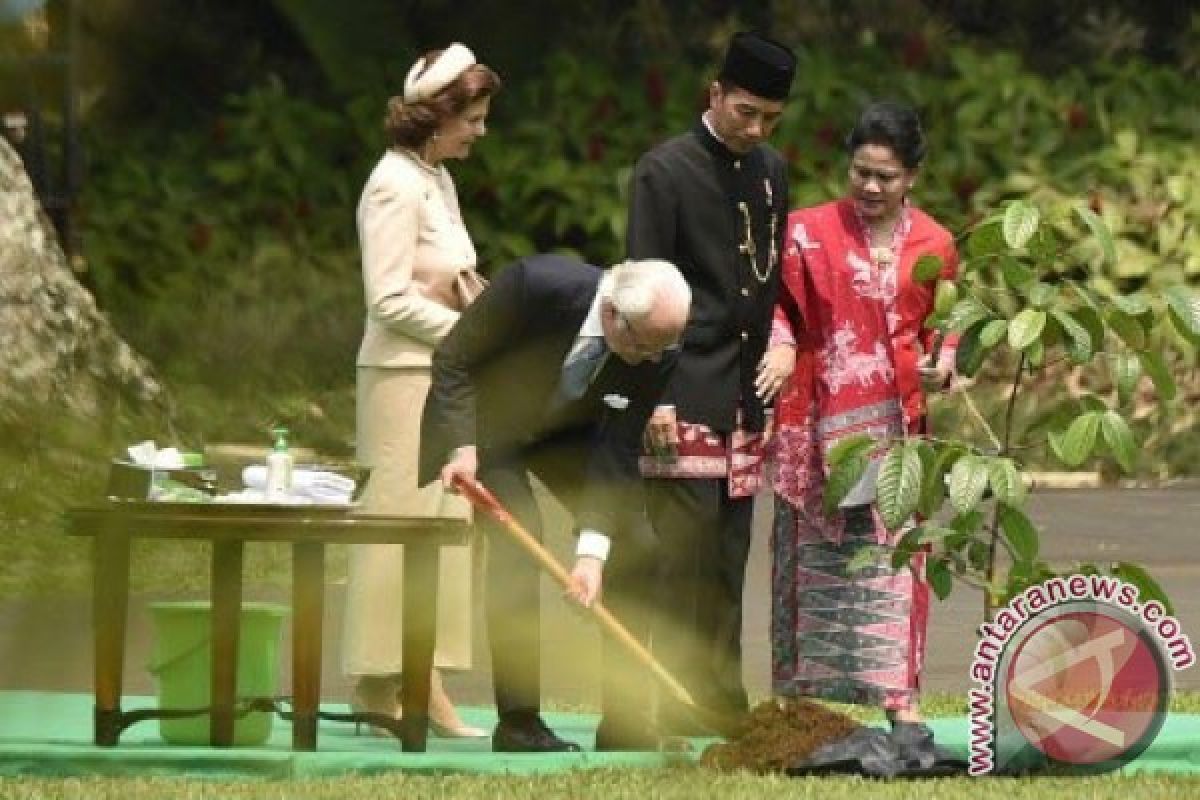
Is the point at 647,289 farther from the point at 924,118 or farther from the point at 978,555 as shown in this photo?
the point at 924,118

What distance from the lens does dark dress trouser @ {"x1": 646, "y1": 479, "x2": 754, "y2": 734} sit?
249 inches

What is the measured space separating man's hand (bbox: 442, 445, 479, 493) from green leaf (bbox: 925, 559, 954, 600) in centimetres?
105

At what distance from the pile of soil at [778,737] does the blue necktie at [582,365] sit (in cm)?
84

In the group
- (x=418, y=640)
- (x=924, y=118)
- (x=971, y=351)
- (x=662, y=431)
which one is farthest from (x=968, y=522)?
(x=924, y=118)

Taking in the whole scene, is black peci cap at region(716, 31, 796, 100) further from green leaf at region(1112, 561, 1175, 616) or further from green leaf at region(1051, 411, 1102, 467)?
green leaf at region(1112, 561, 1175, 616)

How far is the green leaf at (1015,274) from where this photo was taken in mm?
5848

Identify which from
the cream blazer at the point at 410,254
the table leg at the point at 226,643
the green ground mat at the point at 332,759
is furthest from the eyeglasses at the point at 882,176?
the table leg at the point at 226,643

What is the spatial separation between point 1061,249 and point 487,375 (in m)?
1.29

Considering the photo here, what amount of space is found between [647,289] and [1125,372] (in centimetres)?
120

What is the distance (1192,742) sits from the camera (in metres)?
6.28

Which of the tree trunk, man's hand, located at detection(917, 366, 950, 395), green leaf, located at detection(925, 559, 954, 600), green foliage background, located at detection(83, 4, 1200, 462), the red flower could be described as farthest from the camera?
the red flower

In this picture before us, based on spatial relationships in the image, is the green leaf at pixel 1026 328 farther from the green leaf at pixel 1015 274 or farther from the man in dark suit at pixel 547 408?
the man in dark suit at pixel 547 408

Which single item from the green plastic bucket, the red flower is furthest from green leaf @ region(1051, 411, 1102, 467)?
the red flower

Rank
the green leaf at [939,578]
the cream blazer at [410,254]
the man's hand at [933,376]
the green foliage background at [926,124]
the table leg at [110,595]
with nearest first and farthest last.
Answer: the table leg at [110,595] < the cream blazer at [410,254] < the green leaf at [939,578] < the man's hand at [933,376] < the green foliage background at [926,124]
